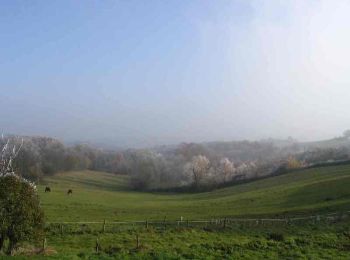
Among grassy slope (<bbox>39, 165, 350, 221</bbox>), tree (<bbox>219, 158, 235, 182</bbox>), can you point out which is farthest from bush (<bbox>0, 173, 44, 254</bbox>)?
tree (<bbox>219, 158, 235, 182</bbox>)

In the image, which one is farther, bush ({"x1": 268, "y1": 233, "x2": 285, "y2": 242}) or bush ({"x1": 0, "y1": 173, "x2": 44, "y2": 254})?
bush ({"x1": 268, "y1": 233, "x2": 285, "y2": 242})

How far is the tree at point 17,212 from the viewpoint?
23.9 m

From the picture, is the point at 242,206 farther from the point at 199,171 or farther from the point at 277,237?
the point at 199,171

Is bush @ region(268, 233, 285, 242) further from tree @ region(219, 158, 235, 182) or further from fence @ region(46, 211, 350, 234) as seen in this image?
tree @ region(219, 158, 235, 182)

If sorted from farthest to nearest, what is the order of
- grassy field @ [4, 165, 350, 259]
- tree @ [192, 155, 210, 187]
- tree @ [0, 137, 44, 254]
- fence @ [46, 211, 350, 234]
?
1. tree @ [192, 155, 210, 187]
2. fence @ [46, 211, 350, 234]
3. grassy field @ [4, 165, 350, 259]
4. tree @ [0, 137, 44, 254]

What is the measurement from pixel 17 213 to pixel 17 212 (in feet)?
0.19

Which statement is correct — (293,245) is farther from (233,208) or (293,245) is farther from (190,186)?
(190,186)

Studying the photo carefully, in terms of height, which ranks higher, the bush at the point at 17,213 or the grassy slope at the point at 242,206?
the bush at the point at 17,213

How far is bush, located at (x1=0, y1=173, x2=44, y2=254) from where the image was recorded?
78.5ft

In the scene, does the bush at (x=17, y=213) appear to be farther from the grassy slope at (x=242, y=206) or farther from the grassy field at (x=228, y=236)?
the grassy slope at (x=242, y=206)

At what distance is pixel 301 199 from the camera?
66812 millimetres

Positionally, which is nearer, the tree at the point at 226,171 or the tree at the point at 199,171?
the tree at the point at 199,171

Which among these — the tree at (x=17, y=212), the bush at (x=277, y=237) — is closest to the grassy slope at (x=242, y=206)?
the bush at (x=277, y=237)

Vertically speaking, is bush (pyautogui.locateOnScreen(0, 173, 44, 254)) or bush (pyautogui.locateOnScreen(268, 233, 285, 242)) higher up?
bush (pyautogui.locateOnScreen(0, 173, 44, 254))
